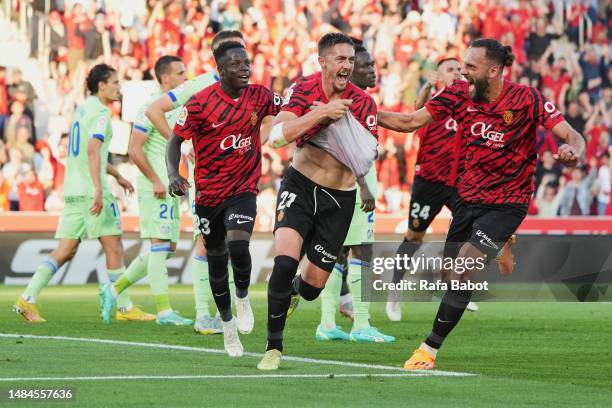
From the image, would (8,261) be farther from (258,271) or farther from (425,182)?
(425,182)

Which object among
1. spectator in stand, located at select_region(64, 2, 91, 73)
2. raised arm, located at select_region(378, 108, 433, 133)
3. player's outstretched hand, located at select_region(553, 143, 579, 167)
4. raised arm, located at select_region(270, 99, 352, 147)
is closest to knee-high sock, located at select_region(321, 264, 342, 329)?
raised arm, located at select_region(378, 108, 433, 133)

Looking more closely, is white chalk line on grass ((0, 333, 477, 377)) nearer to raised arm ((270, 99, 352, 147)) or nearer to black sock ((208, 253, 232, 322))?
black sock ((208, 253, 232, 322))

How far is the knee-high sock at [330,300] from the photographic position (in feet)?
39.6

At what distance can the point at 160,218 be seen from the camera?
45.3 feet

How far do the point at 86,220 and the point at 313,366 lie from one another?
5.72 m

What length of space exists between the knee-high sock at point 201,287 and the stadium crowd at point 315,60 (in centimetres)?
958

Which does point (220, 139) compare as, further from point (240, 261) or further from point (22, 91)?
point (22, 91)

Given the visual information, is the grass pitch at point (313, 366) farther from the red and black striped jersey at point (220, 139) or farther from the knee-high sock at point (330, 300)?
the red and black striped jersey at point (220, 139)

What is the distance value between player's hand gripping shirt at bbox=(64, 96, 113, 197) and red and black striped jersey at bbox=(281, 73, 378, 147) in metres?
5.33

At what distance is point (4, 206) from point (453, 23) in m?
10.3

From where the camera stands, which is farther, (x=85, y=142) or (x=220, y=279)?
(x=85, y=142)

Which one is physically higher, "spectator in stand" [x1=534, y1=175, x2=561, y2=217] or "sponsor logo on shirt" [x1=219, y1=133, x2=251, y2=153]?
"sponsor logo on shirt" [x1=219, y1=133, x2=251, y2=153]

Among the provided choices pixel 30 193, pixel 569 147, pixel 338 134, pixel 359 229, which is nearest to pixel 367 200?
pixel 338 134

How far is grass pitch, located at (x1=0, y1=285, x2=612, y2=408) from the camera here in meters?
7.67
